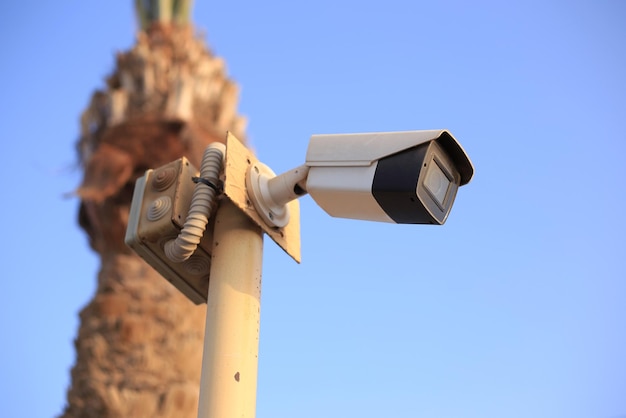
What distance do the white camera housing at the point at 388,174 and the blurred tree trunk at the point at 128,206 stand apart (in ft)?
12.0

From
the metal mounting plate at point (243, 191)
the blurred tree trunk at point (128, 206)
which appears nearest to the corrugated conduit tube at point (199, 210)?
the metal mounting plate at point (243, 191)

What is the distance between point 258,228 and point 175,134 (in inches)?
176

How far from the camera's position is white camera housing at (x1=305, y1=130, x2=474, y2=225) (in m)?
1.90

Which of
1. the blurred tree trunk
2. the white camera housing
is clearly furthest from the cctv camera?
the blurred tree trunk

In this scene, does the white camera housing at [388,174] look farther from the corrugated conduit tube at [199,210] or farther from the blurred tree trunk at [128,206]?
the blurred tree trunk at [128,206]

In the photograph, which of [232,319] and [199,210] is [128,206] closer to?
[199,210]

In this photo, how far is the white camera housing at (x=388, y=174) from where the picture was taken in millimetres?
1896

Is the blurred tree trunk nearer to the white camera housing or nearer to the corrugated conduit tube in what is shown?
the corrugated conduit tube

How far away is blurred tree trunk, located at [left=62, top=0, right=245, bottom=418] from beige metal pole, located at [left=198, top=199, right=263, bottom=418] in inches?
135

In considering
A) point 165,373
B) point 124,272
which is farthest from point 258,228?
point 124,272

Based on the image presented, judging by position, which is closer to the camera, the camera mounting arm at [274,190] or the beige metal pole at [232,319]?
the beige metal pole at [232,319]

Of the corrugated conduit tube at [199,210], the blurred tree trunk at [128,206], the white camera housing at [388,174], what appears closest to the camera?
the white camera housing at [388,174]

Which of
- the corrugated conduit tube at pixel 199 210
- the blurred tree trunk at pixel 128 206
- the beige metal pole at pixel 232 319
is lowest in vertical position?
the beige metal pole at pixel 232 319

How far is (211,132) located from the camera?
21.8 feet
